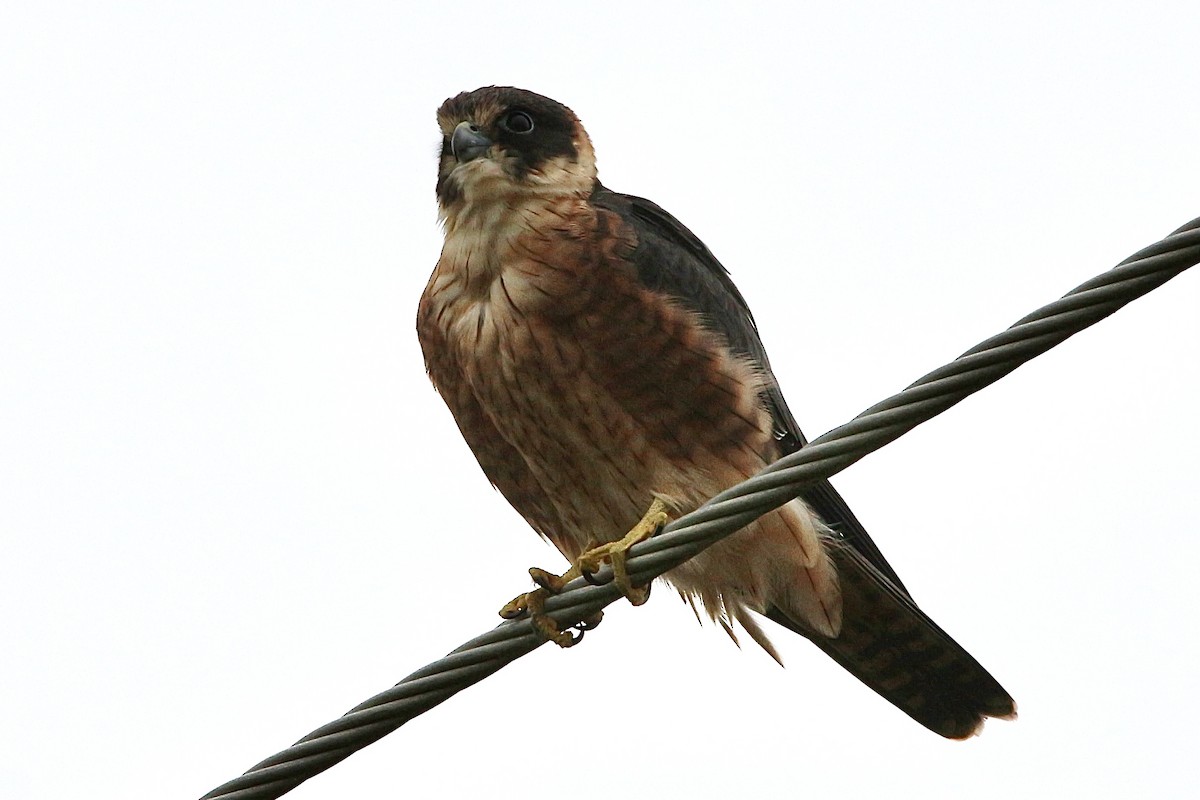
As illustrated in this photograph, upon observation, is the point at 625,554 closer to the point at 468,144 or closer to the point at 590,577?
the point at 590,577

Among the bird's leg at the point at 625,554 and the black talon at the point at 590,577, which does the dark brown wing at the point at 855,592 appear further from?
the black talon at the point at 590,577

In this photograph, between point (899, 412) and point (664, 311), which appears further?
point (664, 311)

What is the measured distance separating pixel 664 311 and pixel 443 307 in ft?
2.01

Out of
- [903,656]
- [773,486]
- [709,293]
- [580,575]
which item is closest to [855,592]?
[903,656]

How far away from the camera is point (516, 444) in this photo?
158 inches

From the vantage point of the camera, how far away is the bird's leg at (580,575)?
3.13 m

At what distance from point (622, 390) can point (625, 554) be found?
75 cm

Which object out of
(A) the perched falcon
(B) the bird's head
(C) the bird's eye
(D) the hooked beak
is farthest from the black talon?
(C) the bird's eye

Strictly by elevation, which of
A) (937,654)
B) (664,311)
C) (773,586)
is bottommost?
(937,654)

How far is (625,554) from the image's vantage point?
3.14 metres

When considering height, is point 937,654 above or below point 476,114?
below

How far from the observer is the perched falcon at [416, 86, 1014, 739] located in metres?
3.85

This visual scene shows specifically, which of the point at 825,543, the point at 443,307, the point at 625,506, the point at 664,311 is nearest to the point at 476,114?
the point at 443,307

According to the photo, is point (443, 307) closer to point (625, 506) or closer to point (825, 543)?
point (625, 506)
